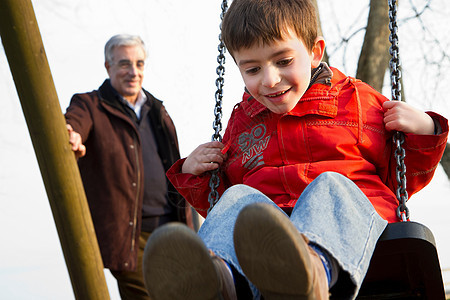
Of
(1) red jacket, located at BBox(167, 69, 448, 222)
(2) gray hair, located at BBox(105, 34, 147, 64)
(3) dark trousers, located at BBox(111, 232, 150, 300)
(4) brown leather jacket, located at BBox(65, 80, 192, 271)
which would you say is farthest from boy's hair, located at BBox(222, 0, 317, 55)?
(2) gray hair, located at BBox(105, 34, 147, 64)

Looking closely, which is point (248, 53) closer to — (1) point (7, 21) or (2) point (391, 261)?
(2) point (391, 261)

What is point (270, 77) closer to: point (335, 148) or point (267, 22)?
point (267, 22)

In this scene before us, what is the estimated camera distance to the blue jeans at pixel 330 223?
1213 millimetres

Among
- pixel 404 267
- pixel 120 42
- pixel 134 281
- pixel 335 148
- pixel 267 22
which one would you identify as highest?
pixel 120 42

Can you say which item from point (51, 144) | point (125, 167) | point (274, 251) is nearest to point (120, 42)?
point (125, 167)

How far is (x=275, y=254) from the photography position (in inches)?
41.2

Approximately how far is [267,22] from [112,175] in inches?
78.6

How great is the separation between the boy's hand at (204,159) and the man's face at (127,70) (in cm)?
180

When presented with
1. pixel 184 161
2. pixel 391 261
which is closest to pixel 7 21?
pixel 184 161

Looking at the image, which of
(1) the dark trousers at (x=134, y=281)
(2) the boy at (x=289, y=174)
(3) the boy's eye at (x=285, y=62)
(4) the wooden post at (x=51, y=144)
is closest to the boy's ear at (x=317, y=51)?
(2) the boy at (x=289, y=174)

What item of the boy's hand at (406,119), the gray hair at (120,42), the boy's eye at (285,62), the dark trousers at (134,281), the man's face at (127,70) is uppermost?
the gray hair at (120,42)

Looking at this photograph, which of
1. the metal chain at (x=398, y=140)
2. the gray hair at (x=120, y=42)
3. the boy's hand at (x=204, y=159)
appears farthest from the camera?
the gray hair at (x=120, y=42)

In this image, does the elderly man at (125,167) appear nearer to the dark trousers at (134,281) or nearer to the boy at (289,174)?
the dark trousers at (134,281)

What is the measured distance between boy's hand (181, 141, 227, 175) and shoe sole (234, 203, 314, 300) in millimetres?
672
